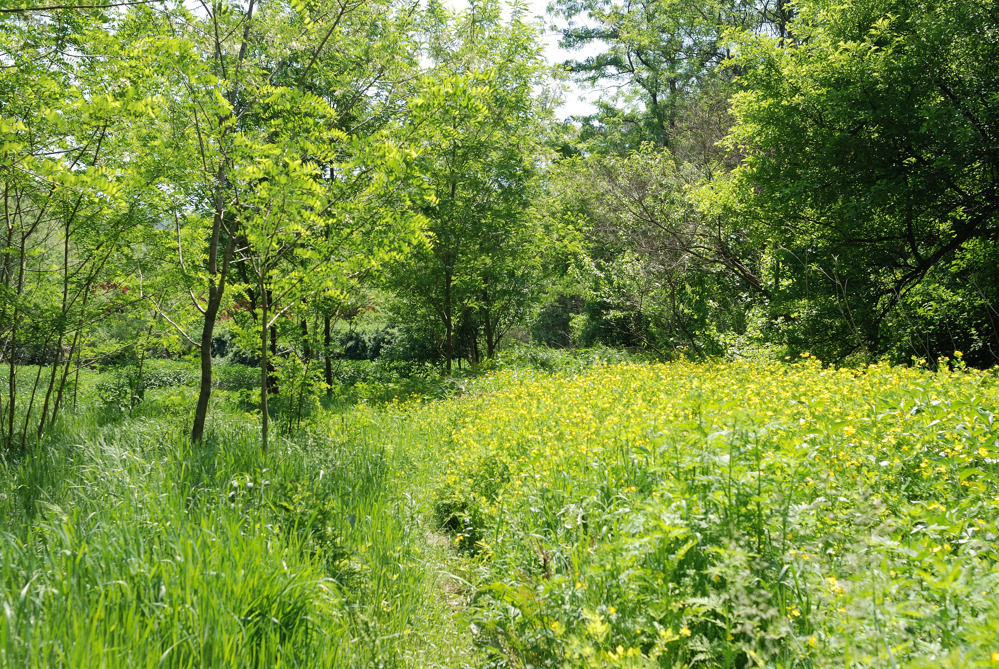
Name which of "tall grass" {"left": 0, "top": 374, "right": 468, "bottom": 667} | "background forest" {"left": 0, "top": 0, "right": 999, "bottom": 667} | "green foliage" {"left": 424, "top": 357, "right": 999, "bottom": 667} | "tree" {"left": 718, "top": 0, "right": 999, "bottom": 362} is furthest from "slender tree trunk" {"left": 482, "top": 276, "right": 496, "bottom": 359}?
"tall grass" {"left": 0, "top": 374, "right": 468, "bottom": 667}

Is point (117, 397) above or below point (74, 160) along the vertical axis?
below

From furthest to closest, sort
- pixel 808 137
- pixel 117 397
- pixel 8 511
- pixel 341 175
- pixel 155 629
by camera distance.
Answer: pixel 808 137 < pixel 117 397 < pixel 341 175 < pixel 8 511 < pixel 155 629

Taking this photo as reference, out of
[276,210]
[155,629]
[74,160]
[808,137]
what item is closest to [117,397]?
[74,160]

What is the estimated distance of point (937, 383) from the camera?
5.00m

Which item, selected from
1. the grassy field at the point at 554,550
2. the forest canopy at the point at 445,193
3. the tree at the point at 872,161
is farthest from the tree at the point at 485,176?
the grassy field at the point at 554,550

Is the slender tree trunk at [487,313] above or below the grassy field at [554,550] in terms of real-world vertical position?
above

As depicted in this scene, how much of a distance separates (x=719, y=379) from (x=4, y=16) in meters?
7.46

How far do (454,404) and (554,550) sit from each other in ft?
18.5

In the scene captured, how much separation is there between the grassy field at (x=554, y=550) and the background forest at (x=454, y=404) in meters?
0.02

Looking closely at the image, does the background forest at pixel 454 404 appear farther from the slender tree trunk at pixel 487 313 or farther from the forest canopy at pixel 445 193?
the slender tree trunk at pixel 487 313

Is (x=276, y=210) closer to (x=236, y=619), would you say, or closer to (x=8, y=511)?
(x=8, y=511)

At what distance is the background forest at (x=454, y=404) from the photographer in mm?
2242

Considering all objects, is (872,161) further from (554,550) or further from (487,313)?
(487,313)

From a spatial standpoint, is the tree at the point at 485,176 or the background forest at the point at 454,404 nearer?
the background forest at the point at 454,404
